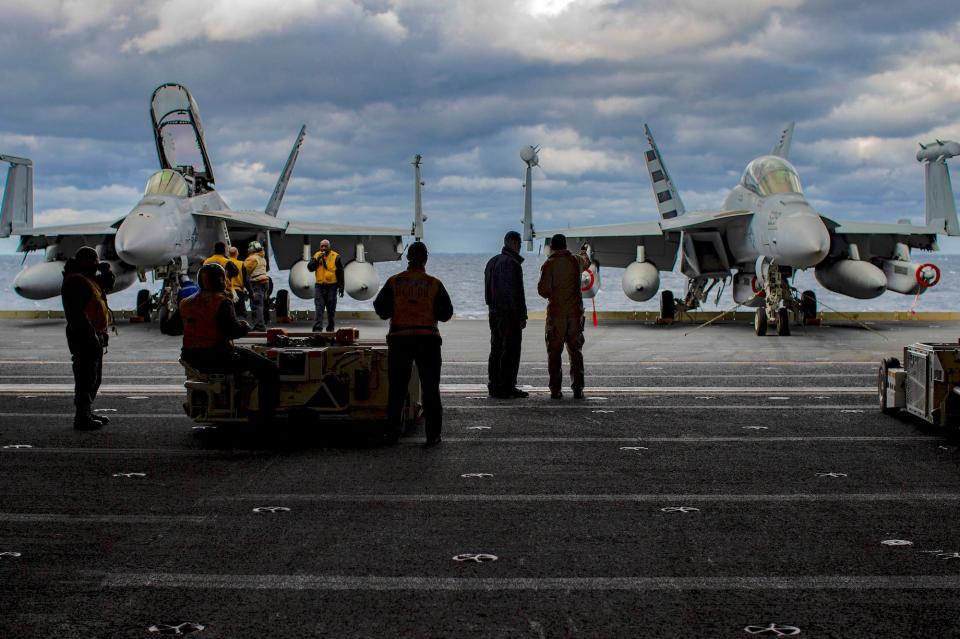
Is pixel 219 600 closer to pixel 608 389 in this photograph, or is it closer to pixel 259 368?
pixel 259 368

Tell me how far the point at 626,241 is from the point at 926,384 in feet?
68.8

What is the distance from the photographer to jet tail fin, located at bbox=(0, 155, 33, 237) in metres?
30.2

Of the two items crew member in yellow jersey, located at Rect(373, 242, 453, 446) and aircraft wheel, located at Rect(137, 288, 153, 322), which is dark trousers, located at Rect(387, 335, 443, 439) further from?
aircraft wheel, located at Rect(137, 288, 153, 322)

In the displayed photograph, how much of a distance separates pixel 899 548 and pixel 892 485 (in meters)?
1.73

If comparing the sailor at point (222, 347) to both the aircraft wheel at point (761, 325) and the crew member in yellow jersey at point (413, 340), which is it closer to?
the crew member in yellow jersey at point (413, 340)

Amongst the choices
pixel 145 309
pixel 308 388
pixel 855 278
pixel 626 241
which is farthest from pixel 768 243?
pixel 145 309

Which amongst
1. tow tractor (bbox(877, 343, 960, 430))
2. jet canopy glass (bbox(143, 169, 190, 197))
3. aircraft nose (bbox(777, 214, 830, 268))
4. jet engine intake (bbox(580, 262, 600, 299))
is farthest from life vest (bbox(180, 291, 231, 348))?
jet engine intake (bbox(580, 262, 600, 299))

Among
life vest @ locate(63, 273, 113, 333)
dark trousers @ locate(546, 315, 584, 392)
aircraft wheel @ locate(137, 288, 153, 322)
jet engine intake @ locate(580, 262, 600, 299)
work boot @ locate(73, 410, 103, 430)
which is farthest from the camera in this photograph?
aircraft wheel @ locate(137, 288, 153, 322)

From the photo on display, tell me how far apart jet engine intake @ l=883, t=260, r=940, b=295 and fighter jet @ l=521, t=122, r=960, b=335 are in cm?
3

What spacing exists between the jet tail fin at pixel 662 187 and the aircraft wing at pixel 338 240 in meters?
8.22

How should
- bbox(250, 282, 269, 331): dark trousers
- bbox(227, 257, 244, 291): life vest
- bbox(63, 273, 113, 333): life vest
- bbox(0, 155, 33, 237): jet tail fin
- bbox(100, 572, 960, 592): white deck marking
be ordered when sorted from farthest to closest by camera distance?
1. bbox(0, 155, 33, 237): jet tail fin
2. bbox(250, 282, 269, 331): dark trousers
3. bbox(227, 257, 244, 291): life vest
4. bbox(63, 273, 113, 333): life vest
5. bbox(100, 572, 960, 592): white deck marking

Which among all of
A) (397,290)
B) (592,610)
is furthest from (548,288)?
(592,610)

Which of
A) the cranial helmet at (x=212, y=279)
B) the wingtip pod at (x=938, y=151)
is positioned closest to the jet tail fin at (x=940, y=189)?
the wingtip pod at (x=938, y=151)

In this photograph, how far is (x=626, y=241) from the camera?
29.5 meters
